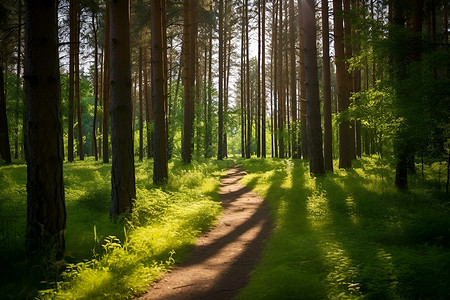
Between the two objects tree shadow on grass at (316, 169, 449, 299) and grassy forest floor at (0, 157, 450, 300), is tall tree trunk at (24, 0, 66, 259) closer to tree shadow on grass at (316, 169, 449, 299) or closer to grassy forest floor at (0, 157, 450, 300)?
grassy forest floor at (0, 157, 450, 300)

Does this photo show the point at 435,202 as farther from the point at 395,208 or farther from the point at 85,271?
the point at 85,271

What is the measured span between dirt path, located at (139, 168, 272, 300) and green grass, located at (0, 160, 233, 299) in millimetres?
274

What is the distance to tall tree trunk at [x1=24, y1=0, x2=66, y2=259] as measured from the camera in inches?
176

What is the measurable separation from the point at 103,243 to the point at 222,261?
7.27ft

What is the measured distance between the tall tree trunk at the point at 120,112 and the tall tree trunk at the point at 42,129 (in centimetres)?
230

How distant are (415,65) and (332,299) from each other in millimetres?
6356

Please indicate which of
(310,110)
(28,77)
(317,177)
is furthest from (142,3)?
(28,77)

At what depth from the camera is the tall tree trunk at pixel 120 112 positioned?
23.0 ft

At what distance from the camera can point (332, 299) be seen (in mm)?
3463

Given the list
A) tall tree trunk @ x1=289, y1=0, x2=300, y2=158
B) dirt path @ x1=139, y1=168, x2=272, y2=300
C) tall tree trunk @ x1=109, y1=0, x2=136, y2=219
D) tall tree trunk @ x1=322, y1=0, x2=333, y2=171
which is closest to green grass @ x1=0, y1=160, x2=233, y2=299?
dirt path @ x1=139, y1=168, x2=272, y2=300

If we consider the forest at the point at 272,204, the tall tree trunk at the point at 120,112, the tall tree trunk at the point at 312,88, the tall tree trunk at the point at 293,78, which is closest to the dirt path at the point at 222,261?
the forest at the point at 272,204

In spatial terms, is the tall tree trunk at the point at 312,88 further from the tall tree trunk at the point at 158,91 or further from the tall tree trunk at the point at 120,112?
the tall tree trunk at the point at 120,112

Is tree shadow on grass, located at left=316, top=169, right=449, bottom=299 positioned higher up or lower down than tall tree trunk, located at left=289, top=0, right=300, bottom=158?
lower down

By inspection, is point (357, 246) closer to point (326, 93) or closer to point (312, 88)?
point (312, 88)
